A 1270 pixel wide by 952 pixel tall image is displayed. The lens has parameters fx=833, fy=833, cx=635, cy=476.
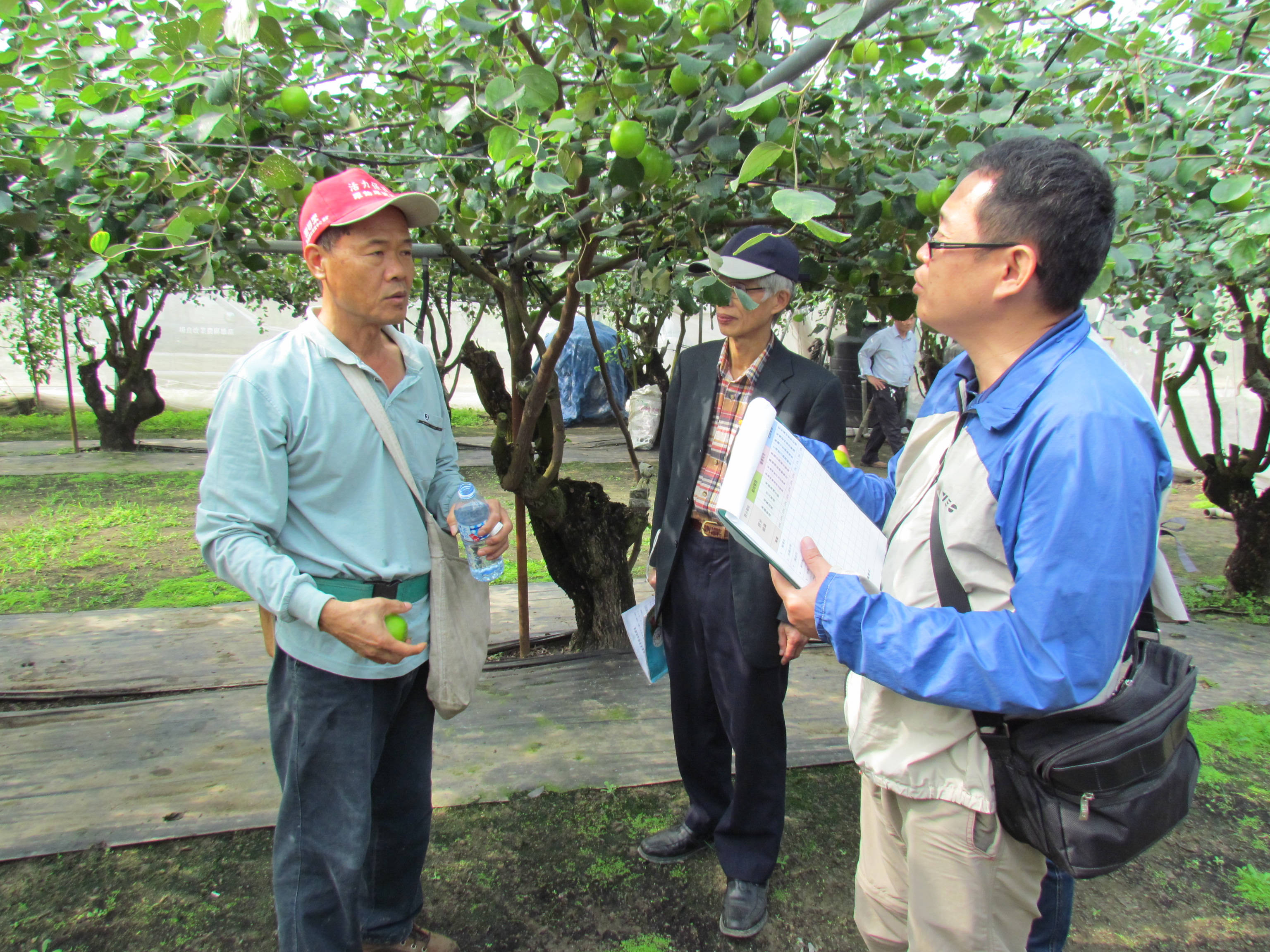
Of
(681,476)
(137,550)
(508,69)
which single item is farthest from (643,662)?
(137,550)

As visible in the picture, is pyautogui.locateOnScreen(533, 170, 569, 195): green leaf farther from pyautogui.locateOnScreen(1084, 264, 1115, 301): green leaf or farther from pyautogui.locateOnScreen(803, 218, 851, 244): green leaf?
pyautogui.locateOnScreen(1084, 264, 1115, 301): green leaf

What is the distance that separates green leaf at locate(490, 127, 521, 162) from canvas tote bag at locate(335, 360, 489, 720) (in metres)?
0.60

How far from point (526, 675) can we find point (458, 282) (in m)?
3.71

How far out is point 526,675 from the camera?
381 centimetres

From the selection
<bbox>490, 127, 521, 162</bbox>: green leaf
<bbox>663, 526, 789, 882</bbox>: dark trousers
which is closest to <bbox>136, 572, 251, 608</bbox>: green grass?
<bbox>663, 526, 789, 882</bbox>: dark trousers

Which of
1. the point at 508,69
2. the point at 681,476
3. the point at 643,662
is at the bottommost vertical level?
the point at 643,662

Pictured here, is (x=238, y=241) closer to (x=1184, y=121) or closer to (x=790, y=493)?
(x=790, y=493)

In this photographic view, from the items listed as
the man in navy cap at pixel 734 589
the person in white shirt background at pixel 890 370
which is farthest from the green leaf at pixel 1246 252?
the person in white shirt background at pixel 890 370

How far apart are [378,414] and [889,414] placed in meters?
8.62

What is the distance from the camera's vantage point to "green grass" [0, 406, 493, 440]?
39.0 feet

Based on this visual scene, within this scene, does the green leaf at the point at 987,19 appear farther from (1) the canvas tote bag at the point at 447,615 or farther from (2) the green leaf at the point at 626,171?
(1) the canvas tote bag at the point at 447,615

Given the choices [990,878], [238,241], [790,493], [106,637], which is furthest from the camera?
[106,637]

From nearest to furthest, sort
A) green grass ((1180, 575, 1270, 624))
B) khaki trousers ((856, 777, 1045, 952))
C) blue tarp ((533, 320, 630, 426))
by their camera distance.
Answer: khaki trousers ((856, 777, 1045, 952)), green grass ((1180, 575, 1270, 624)), blue tarp ((533, 320, 630, 426))

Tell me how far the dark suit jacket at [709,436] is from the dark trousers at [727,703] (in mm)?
44
